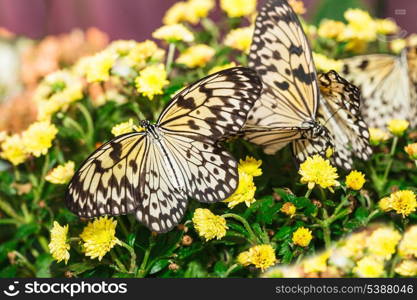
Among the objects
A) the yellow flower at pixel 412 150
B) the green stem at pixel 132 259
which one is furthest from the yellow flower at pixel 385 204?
the green stem at pixel 132 259

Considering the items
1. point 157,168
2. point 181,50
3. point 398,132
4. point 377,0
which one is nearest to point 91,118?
point 181,50

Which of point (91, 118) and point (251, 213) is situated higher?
point (91, 118)

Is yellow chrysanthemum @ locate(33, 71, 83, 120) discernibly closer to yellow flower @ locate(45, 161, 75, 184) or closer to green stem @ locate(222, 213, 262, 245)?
yellow flower @ locate(45, 161, 75, 184)

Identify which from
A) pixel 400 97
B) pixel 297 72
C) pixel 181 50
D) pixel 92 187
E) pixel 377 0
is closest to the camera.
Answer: pixel 92 187

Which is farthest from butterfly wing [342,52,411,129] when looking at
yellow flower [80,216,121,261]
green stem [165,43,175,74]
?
yellow flower [80,216,121,261]

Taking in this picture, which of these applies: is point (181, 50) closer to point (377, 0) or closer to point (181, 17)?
point (181, 17)

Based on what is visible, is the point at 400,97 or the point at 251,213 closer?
the point at 251,213

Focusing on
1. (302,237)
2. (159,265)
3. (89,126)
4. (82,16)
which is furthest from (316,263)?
(82,16)

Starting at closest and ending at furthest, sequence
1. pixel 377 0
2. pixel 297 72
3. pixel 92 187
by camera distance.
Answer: pixel 92 187
pixel 297 72
pixel 377 0
